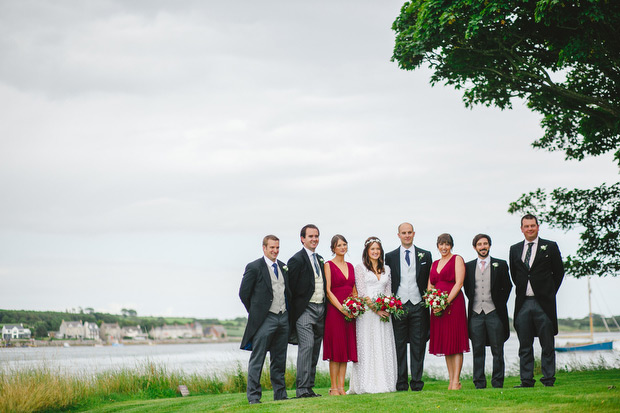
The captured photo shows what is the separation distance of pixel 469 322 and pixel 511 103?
25.0 ft

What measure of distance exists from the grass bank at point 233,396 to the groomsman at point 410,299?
0.55 meters

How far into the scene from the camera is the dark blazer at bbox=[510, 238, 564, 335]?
30.9 ft

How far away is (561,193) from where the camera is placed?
51.3 feet

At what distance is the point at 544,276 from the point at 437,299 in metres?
1.63

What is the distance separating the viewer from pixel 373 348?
31.4ft

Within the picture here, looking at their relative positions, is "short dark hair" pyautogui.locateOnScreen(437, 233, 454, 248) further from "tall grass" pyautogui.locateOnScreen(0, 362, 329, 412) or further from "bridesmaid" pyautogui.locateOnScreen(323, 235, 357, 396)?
"tall grass" pyautogui.locateOnScreen(0, 362, 329, 412)

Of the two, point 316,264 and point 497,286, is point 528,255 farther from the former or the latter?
point 316,264

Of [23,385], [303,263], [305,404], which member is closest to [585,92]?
[303,263]

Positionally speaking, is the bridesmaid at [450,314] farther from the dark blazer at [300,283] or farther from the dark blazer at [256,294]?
the dark blazer at [256,294]

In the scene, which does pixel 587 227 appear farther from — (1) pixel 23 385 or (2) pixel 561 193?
(1) pixel 23 385

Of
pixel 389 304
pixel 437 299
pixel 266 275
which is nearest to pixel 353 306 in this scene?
pixel 389 304

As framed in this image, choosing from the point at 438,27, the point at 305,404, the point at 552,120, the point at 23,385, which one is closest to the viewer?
the point at 305,404

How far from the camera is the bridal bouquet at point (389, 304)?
30.9 ft

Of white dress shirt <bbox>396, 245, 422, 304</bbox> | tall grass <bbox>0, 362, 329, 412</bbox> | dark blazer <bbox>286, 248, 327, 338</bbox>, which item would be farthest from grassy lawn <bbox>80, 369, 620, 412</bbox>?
tall grass <bbox>0, 362, 329, 412</bbox>
